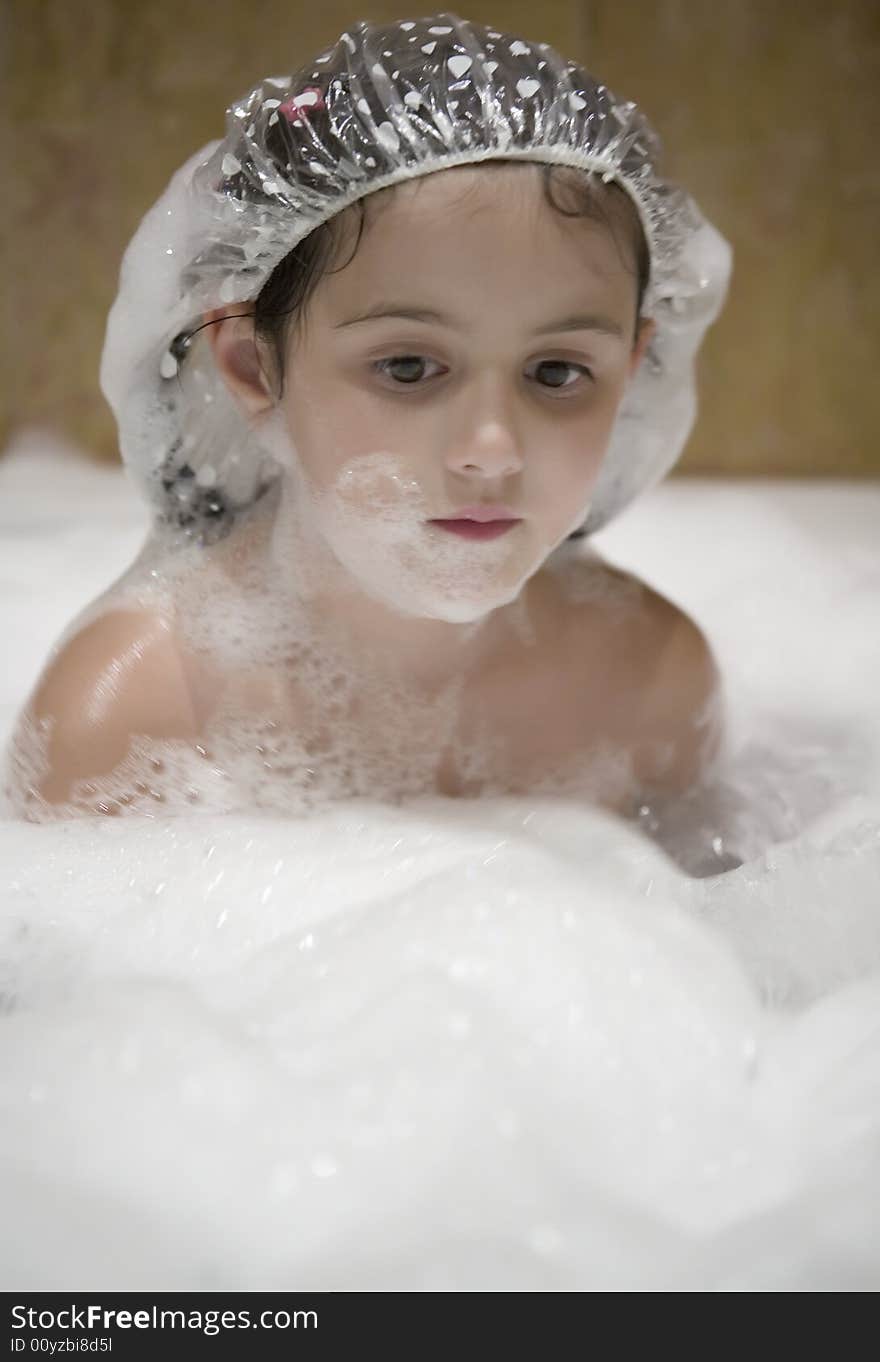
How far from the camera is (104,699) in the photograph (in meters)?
0.97

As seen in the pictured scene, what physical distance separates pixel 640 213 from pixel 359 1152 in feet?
2.14

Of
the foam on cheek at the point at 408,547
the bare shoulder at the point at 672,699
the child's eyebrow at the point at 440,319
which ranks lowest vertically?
the bare shoulder at the point at 672,699

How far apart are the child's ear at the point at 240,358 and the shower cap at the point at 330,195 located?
2 centimetres

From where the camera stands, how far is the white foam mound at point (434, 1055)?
0.67 meters

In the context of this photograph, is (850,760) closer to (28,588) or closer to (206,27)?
(28,588)

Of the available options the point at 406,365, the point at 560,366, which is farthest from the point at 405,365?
the point at 560,366

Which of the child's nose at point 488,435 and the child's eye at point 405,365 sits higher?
the child's eye at point 405,365

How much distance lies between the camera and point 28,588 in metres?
1.57

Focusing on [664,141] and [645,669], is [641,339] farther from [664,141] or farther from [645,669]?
[664,141]

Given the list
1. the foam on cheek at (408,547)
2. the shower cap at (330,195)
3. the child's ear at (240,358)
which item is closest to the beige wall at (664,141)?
the shower cap at (330,195)

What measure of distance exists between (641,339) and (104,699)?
50cm

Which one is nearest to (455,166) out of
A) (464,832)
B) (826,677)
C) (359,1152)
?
(464,832)

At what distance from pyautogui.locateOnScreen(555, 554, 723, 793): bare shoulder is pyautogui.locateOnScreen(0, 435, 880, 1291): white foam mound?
0.33 feet

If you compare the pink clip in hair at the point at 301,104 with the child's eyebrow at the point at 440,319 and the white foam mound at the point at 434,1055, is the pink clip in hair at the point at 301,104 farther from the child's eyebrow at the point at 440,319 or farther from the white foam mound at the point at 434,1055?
the white foam mound at the point at 434,1055
